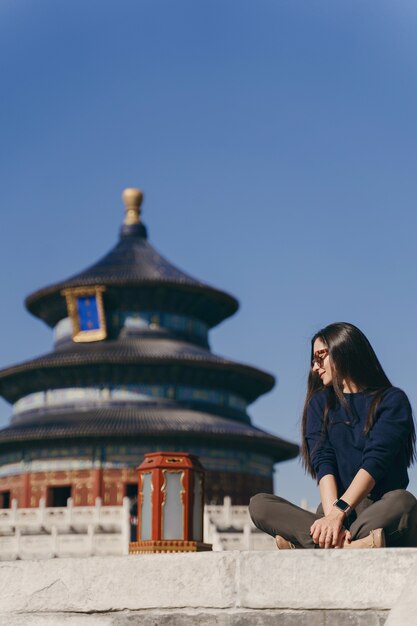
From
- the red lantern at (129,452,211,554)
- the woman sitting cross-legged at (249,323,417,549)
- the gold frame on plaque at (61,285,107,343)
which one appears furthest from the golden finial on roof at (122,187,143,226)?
the woman sitting cross-legged at (249,323,417,549)

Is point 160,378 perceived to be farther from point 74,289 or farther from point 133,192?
point 133,192

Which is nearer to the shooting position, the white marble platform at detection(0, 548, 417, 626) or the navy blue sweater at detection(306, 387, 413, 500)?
the white marble platform at detection(0, 548, 417, 626)

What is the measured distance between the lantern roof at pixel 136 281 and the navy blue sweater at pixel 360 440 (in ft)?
109

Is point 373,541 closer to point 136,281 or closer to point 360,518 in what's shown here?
point 360,518

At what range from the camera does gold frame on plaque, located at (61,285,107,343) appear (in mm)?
37594

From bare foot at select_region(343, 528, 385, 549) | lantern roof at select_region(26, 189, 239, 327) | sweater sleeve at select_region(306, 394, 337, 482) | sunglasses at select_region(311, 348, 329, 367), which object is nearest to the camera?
bare foot at select_region(343, 528, 385, 549)

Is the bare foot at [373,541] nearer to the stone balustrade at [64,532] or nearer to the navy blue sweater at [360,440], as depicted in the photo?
the navy blue sweater at [360,440]

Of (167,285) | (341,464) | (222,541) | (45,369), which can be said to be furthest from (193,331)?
(341,464)

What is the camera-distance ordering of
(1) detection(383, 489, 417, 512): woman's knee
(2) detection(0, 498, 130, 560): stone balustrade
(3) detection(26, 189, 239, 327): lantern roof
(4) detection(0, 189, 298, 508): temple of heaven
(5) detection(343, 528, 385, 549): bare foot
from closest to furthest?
(5) detection(343, 528, 385, 549): bare foot → (1) detection(383, 489, 417, 512): woman's knee → (2) detection(0, 498, 130, 560): stone balustrade → (4) detection(0, 189, 298, 508): temple of heaven → (3) detection(26, 189, 239, 327): lantern roof

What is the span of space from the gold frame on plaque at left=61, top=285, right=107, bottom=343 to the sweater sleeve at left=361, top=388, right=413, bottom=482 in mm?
33305

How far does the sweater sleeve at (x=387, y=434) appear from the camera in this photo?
14.3ft

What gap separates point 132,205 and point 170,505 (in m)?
28.7

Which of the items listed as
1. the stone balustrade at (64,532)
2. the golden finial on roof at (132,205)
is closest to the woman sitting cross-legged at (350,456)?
→ the stone balustrade at (64,532)

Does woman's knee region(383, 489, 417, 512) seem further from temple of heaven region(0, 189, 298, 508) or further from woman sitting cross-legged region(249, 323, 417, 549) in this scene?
temple of heaven region(0, 189, 298, 508)
